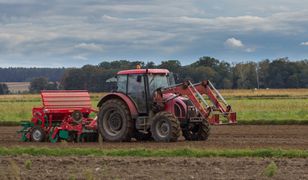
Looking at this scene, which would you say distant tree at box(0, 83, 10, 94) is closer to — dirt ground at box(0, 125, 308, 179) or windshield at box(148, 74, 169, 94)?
windshield at box(148, 74, 169, 94)

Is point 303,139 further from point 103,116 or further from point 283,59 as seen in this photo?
point 283,59

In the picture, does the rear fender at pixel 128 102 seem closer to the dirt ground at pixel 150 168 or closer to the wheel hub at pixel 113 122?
the wheel hub at pixel 113 122

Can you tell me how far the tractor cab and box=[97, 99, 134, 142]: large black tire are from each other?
0.44 m

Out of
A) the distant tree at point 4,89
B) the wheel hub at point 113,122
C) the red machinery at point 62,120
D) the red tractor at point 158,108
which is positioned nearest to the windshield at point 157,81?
the red tractor at point 158,108

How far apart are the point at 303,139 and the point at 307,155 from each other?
574 cm

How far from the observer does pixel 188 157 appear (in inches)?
594

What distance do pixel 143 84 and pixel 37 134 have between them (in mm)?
4488

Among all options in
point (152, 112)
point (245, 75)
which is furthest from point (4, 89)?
point (152, 112)

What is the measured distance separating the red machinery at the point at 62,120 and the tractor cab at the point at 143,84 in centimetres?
192

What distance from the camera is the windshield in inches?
803

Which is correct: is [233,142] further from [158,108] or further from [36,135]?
[36,135]

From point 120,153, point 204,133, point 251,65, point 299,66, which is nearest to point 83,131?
point 204,133

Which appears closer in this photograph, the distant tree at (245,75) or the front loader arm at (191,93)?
the front loader arm at (191,93)

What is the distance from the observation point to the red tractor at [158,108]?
64.8ft
